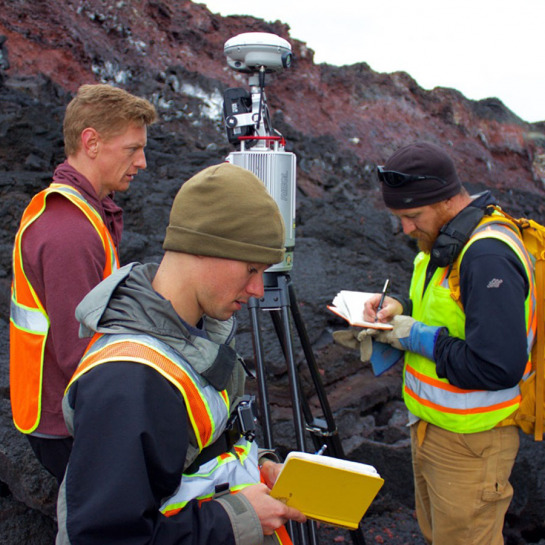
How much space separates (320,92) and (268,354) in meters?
9.56

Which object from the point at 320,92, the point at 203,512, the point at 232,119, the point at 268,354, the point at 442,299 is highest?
the point at 320,92

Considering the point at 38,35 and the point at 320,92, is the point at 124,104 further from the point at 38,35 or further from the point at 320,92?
the point at 320,92

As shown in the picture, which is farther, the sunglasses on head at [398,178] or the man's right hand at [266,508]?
the sunglasses on head at [398,178]

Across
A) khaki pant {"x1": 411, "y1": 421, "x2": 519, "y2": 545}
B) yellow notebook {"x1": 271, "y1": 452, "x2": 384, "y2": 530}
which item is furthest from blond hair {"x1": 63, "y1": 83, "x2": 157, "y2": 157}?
khaki pant {"x1": 411, "y1": 421, "x2": 519, "y2": 545}

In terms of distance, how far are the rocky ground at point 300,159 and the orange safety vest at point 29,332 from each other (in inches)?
29.5

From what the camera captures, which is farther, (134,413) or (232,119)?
(232,119)

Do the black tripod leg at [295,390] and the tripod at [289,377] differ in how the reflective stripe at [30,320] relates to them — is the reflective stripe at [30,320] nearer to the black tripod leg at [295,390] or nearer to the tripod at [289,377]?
the tripod at [289,377]

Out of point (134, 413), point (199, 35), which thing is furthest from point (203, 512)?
point (199, 35)

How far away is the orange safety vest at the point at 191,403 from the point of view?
1020 mm

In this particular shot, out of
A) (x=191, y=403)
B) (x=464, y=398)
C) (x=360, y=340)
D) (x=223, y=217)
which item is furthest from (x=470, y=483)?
(x=223, y=217)

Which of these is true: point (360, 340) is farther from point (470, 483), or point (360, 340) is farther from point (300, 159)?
point (300, 159)

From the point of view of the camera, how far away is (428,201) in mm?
2006

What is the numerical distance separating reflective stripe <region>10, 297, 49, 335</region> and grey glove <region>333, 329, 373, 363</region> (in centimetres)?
117

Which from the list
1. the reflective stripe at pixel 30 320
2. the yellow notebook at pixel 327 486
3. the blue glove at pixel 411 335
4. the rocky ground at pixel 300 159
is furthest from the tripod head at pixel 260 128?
the rocky ground at pixel 300 159
